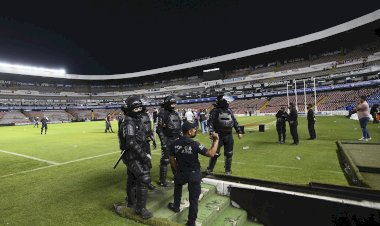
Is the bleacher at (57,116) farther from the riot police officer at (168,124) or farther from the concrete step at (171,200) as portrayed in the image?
the concrete step at (171,200)

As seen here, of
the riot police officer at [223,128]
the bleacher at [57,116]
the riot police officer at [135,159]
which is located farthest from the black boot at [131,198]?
the bleacher at [57,116]

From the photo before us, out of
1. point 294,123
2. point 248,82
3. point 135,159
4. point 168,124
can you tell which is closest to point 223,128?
point 168,124

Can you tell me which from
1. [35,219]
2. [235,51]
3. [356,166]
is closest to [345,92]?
[235,51]

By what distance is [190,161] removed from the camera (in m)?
4.26

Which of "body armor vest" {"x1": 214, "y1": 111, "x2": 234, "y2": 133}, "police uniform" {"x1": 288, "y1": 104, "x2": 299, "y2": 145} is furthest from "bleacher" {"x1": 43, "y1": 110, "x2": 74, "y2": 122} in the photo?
"body armor vest" {"x1": 214, "y1": 111, "x2": 234, "y2": 133}

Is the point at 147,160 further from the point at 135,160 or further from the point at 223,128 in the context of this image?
the point at 223,128

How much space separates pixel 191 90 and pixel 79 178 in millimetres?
70751

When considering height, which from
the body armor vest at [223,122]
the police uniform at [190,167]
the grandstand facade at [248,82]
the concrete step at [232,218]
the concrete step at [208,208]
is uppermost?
the grandstand facade at [248,82]

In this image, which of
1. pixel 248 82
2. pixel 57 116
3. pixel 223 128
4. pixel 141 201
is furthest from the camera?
pixel 57 116

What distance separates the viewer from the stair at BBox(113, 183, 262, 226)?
432 centimetres

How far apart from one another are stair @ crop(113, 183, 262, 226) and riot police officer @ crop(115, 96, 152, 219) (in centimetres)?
25

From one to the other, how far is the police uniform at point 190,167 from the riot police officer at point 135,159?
60 centimetres

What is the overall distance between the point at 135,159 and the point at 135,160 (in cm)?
2

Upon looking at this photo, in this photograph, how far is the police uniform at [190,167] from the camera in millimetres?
4113
